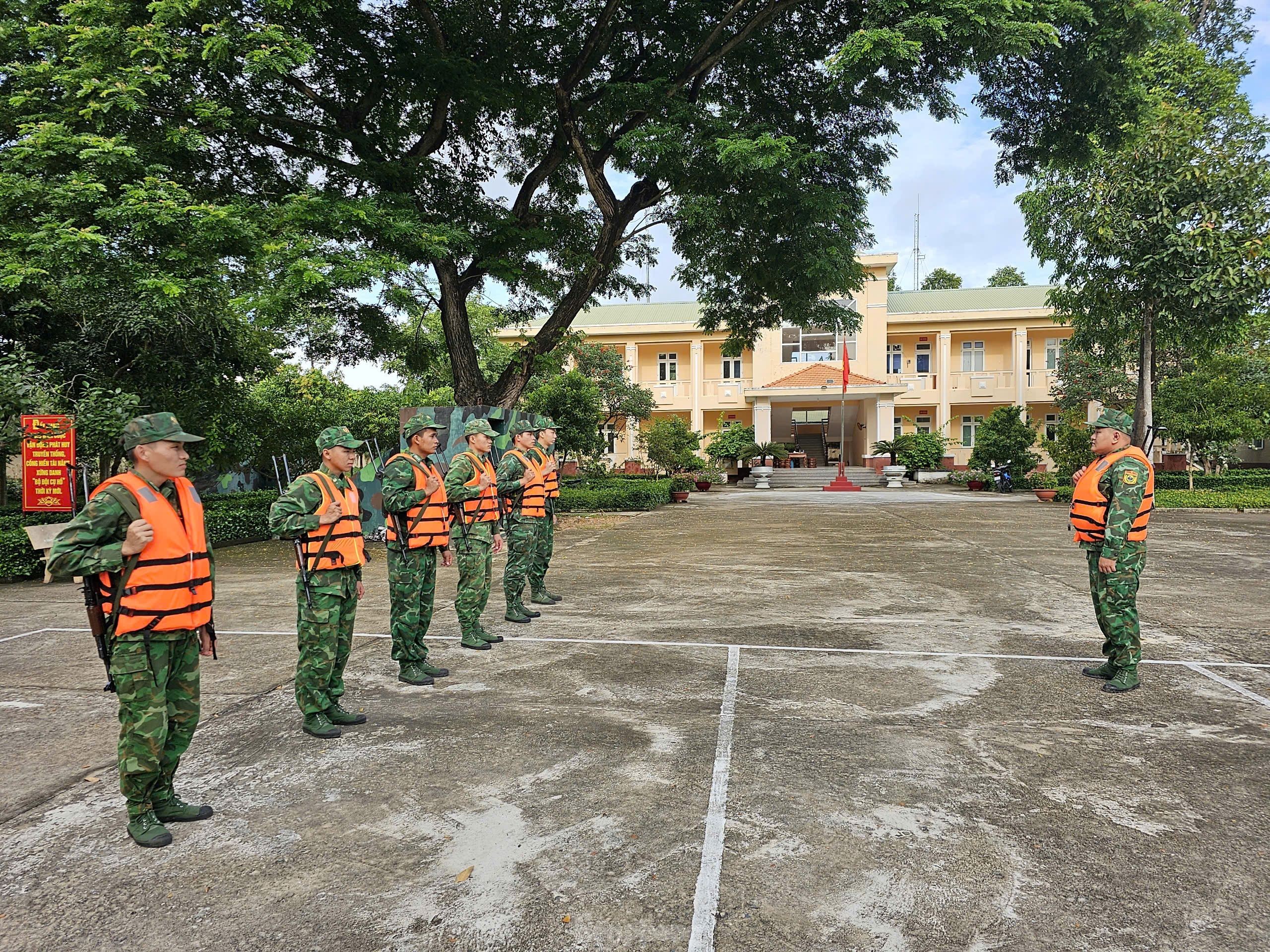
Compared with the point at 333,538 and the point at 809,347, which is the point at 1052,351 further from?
the point at 333,538

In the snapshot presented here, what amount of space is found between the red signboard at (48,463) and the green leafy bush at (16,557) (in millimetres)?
491

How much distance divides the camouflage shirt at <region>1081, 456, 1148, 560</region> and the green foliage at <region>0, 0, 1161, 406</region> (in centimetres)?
709

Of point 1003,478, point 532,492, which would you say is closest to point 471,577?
point 532,492

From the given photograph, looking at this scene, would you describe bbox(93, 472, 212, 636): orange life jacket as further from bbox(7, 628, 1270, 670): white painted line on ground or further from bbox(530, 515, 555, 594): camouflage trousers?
bbox(530, 515, 555, 594): camouflage trousers

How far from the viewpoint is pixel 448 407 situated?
44.8ft

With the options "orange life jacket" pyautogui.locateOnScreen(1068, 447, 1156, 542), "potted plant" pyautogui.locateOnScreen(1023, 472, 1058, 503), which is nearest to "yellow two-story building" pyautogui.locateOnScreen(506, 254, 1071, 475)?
"potted plant" pyautogui.locateOnScreen(1023, 472, 1058, 503)

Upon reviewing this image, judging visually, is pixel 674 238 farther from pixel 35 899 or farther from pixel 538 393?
pixel 35 899

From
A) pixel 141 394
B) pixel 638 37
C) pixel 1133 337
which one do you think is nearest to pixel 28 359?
pixel 141 394

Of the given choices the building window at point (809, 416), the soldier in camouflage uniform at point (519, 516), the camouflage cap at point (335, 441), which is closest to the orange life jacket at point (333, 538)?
the camouflage cap at point (335, 441)

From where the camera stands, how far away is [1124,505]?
5152 millimetres

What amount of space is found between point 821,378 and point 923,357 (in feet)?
21.2

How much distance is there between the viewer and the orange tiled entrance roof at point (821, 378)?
32719 millimetres

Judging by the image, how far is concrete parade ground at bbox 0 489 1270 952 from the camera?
8.73 ft

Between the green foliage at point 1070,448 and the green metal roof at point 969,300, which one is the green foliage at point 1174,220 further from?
the green metal roof at point 969,300
